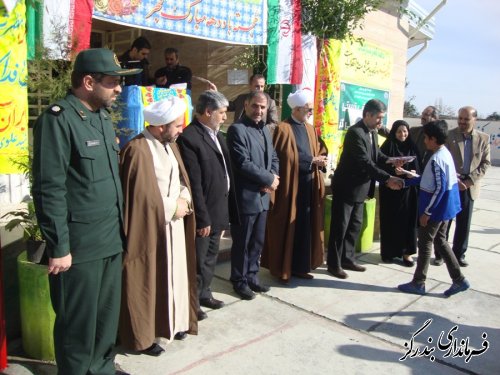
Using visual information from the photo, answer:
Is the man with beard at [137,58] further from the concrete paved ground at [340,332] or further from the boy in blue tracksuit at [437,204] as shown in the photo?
the boy in blue tracksuit at [437,204]

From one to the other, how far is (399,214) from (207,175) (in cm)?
283

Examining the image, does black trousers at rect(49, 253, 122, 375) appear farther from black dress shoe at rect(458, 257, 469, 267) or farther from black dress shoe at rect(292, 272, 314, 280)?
black dress shoe at rect(458, 257, 469, 267)

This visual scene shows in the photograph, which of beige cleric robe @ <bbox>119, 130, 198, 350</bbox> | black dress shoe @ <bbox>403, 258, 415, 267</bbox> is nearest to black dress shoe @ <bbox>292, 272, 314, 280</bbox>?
black dress shoe @ <bbox>403, 258, 415, 267</bbox>

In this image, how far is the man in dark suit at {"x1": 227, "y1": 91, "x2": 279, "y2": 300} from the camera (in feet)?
12.9

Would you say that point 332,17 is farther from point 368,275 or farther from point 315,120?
point 368,275

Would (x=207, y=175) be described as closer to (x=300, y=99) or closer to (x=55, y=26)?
(x=300, y=99)

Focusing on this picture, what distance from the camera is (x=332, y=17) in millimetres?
7465


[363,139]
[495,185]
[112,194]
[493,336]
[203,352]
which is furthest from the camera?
[495,185]

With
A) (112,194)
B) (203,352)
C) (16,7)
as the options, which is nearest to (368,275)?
(203,352)

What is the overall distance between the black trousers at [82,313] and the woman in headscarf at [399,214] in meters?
3.70

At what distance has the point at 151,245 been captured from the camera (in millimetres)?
→ 2961

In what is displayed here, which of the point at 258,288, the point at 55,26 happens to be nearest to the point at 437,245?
the point at 258,288

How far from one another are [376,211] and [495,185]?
822 cm

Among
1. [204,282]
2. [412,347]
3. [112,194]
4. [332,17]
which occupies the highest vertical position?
[332,17]
